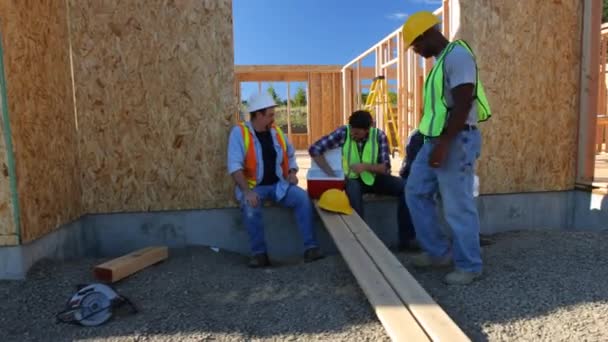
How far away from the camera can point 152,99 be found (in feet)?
13.2

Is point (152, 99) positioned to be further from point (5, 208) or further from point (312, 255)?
point (312, 255)

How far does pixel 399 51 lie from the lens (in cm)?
874

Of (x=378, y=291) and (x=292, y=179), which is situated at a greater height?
(x=292, y=179)

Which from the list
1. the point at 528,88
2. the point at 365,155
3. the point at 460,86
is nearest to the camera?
the point at 460,86

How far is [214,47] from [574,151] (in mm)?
3674

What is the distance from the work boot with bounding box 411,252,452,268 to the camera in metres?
3.29

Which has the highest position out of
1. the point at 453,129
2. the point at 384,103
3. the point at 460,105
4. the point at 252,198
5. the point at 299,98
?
the point at 299,98

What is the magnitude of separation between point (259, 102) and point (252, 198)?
0.82 metres

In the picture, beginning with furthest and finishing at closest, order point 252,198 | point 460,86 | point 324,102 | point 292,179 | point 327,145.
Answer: point 324,102 < point 327,145 < point 292,179 < point 252,198 < point 460,86

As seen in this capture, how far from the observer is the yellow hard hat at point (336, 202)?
4016mm

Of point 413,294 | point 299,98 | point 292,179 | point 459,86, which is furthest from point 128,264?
point 299,98

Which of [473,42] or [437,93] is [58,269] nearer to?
[437,93]

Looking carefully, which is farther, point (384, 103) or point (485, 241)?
point (384, 103)

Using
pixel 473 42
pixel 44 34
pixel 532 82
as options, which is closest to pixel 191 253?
pixel 44 34
